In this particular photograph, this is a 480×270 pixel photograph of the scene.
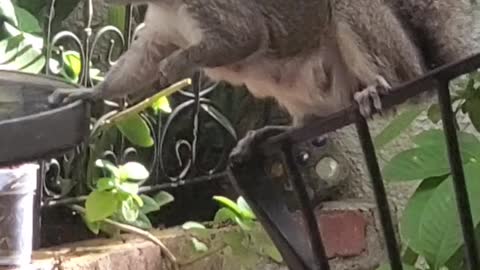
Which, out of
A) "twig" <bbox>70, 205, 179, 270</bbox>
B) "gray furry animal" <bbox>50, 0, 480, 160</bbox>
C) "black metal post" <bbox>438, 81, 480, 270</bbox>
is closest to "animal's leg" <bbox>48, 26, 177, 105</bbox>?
Answer: "gray furry animal" <bbox>50, 0, 480, 160</bbox>

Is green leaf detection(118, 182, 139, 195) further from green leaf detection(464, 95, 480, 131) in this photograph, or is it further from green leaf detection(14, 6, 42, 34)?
green leaf detection(464, 95, 480, 131)

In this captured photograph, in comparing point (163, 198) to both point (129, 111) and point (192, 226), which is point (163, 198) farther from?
point (129, 111)

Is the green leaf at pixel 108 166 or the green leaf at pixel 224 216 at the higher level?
the green leaf at pixel 108 166

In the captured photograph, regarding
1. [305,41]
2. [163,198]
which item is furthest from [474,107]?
[163,198]

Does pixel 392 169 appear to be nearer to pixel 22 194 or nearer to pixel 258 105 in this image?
pixel 22 194

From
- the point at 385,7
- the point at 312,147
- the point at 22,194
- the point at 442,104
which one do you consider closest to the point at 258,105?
the point at 312,147

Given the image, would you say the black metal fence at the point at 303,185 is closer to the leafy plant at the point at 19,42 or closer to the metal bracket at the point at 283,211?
the metal bracket at the point at 283,211

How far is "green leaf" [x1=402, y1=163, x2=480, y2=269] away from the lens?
847mm

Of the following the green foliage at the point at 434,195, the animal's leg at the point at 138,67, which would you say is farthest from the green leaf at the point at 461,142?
the animal's leg at the point at 138,67

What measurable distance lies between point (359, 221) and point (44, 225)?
1.71 ft

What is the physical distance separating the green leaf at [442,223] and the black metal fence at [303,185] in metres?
0.11

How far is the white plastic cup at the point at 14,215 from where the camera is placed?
1.44 metres

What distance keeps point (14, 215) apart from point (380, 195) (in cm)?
87

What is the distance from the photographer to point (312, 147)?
2006 millimetres
